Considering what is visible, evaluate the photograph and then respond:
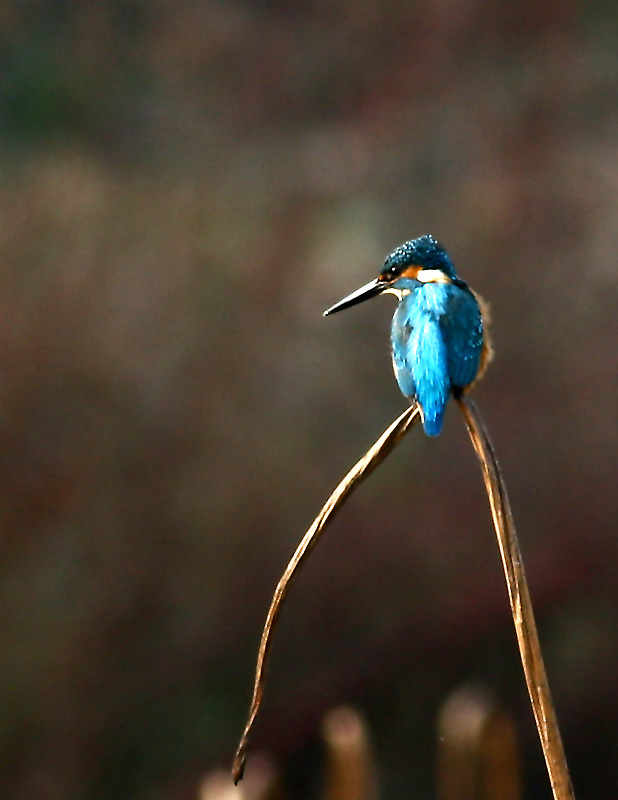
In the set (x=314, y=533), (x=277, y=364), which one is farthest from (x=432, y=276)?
(x=277, y=364)

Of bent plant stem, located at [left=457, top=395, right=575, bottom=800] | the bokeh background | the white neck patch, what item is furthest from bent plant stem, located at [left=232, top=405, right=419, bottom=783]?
the bokeh background

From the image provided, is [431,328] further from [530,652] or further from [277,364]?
[277,364]

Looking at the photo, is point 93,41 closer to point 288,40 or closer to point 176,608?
point 288,40

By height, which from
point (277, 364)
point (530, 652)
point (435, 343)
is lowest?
point (530, 652)

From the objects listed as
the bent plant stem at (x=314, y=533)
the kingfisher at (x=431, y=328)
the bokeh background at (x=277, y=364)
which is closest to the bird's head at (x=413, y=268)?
the kingfisher at (x=431, y=328)

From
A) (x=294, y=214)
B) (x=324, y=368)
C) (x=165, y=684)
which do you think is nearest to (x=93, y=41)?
(x=294, y=214)

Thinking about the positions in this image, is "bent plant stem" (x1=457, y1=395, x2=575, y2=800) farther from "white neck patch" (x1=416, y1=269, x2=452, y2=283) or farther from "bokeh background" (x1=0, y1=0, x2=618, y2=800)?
"bokeh background" (x1=0, y1=0, x2=618, y2=800)

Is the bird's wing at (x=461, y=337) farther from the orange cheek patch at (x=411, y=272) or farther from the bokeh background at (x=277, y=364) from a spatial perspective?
the bokeh background at (x=277, y=364)
